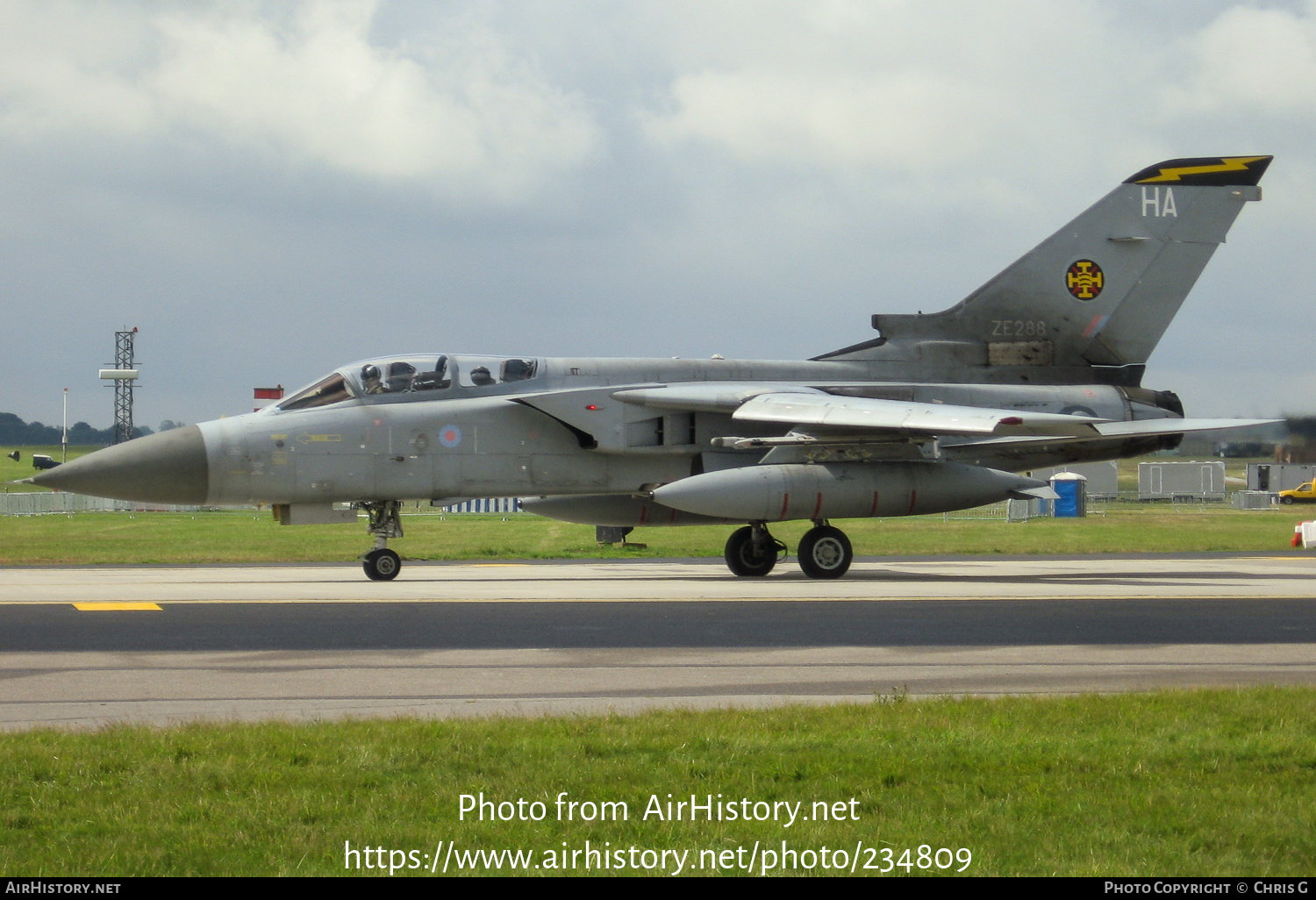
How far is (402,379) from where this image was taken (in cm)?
Result: 1759

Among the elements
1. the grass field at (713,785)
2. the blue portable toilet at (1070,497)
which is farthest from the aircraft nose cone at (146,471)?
the blue portable toilet at (1070,497)

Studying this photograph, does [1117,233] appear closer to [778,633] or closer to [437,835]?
[778,633]

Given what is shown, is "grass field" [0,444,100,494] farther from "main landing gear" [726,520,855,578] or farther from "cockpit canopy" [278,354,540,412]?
"main landing gear" [726,520,855,578]

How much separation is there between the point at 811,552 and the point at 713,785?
12.6m

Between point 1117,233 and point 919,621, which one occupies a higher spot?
point 1117,233

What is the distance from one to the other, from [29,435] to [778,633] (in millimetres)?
200393

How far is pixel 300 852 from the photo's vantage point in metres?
4.51

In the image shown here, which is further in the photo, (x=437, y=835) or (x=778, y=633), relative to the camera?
(x=778, y=633)

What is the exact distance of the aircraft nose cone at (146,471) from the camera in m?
16.0

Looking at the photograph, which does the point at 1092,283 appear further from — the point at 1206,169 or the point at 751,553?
the point at 751,553

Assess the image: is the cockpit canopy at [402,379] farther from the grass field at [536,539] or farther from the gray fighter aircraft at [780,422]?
the grass field at [536,539]

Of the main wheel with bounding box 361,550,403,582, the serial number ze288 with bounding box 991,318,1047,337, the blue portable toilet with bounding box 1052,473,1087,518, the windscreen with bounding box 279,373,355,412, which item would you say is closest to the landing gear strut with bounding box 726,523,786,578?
the main wheel with bounding box 361,550,403,582

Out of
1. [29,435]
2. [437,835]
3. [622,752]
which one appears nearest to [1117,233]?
[622,752]

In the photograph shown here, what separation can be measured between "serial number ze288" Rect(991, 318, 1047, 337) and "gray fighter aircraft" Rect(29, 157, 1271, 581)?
31 mm
